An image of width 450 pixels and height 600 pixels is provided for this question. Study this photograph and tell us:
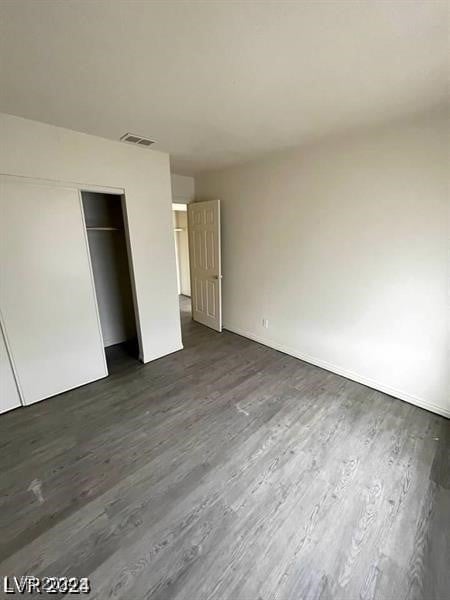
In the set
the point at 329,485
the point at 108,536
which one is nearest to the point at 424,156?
the point at 329,485

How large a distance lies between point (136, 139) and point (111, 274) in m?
1.89

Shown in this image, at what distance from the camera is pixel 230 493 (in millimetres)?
1656

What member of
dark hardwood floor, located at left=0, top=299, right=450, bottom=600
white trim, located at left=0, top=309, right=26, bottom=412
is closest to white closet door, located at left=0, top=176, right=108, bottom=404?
white trim, located at left=0, top=309, right=26, bottom=412

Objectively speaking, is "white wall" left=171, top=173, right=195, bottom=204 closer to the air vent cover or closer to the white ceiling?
the air vent cover

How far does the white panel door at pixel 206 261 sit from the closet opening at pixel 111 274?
118 centimetres

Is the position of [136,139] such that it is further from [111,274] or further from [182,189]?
[111,274]

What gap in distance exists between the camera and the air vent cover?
2.49m

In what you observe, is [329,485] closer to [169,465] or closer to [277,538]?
[277,538]

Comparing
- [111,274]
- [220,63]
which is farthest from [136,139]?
[111,274]

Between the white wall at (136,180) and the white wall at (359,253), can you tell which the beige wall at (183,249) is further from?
the white wall at (136,180)

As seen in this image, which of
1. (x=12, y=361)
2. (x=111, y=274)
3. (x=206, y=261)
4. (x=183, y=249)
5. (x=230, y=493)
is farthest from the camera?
(x=183, y=249)

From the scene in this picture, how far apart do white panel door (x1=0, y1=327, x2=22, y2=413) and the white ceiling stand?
1.99 m

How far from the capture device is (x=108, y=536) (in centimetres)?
142

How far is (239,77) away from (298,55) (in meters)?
0.37
